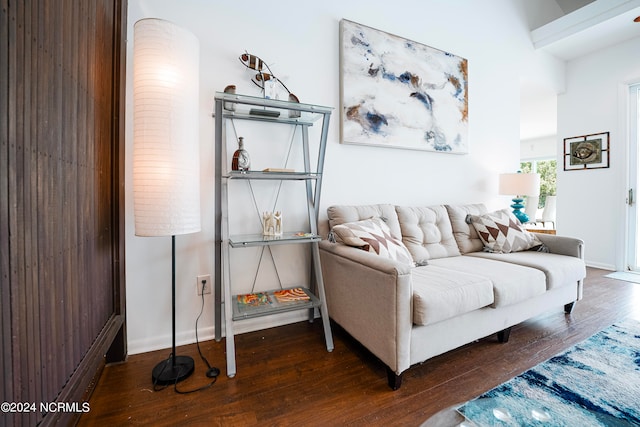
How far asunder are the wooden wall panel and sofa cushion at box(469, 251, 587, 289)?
2.48 m

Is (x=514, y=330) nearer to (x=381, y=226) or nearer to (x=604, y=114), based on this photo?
(x=381, y=226)

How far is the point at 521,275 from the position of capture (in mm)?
1735

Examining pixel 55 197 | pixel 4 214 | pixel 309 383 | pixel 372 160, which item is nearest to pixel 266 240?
pixel 309 383

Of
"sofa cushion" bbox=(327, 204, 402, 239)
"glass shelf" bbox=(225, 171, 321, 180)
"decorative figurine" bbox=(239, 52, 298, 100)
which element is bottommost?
"sofa cushion" bbox=(327, 204, 402, 239)

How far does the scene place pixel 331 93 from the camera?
2170mm

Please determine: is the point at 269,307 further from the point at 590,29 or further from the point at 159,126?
the point at 590,29

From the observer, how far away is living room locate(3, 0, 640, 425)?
5.33 feet

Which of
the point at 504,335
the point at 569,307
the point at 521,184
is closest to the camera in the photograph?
the point at 504,335

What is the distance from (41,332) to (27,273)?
195 mm

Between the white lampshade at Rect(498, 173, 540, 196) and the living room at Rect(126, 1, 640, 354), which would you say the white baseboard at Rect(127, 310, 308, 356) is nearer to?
the living room at Rect(126, 1, 640, 354)

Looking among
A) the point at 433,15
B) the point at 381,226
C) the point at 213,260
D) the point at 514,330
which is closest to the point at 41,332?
the point at 213,260

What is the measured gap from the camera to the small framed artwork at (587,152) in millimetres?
3570

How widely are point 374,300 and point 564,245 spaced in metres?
1.86

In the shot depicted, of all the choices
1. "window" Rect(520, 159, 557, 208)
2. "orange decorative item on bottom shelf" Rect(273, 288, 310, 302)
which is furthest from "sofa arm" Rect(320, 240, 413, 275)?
"window" Rect(520, 159, 557, 208)
